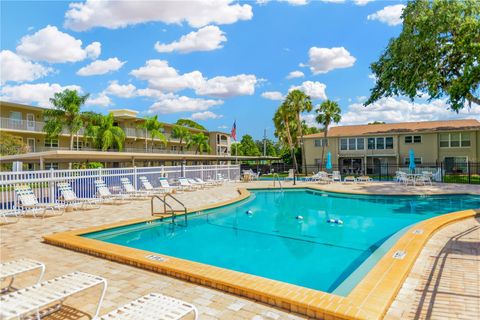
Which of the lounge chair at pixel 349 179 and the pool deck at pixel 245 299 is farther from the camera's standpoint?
the lounge chair at pixel 349 179

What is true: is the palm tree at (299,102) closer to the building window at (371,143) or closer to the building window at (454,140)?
the building window at (371,143)

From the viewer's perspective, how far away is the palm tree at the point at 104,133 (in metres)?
32.1

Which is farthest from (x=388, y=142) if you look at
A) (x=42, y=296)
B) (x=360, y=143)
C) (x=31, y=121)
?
(x=31, y=121)

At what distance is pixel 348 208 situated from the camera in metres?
13.4

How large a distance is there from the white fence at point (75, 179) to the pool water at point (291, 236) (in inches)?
167

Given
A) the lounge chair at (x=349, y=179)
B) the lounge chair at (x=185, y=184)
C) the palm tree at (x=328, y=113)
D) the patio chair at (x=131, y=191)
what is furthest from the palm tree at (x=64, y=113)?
the lounge chair at (x=349, y=179)

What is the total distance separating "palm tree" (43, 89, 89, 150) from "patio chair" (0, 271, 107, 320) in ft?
98.1

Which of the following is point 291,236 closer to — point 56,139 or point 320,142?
point 320,142

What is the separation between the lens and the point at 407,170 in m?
28.0

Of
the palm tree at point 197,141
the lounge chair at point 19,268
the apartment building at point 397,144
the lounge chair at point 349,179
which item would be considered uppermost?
the palm tree at point 197,141

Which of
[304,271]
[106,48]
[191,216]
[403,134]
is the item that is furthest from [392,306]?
[403,134]

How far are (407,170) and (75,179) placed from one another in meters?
26.6

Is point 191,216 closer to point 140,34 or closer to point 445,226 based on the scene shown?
point 445,226

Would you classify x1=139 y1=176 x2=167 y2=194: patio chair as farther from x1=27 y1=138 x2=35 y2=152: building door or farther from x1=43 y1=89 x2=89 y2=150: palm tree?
x1=27 y1=138 x2=35 y2=152: building door
